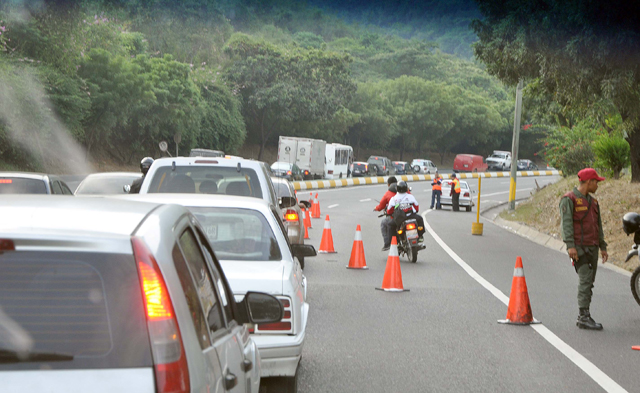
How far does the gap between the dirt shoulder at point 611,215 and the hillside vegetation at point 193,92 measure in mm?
14334

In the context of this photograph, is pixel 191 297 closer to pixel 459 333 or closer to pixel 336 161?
pixel 459 333

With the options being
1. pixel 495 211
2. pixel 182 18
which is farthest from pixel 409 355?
pixel 182 18

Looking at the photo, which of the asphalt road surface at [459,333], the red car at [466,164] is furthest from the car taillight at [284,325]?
the red car at [466,164]

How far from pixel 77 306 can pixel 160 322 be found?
0.24 metres

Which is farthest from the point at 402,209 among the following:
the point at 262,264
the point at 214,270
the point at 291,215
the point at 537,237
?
the point at 214,270

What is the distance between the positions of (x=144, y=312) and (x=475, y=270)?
1308cm

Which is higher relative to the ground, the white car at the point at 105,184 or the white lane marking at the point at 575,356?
the white car at the point at 105,184

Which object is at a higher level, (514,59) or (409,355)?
(514,59)

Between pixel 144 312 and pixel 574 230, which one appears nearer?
pixel 144 312

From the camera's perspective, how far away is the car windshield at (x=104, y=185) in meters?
15.9

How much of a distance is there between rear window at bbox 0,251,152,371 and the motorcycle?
1338 centimetres

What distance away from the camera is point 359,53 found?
411ft

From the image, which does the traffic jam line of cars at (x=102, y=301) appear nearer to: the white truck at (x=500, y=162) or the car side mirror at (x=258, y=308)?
the car side mirror at (x=258, y=308)

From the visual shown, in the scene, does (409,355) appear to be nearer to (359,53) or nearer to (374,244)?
(374,244)
